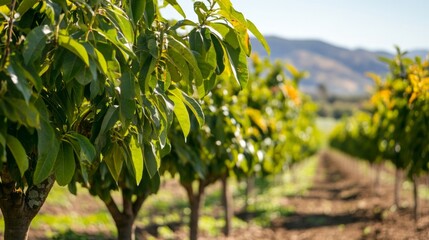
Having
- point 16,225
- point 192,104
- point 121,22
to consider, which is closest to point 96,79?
point 121,22

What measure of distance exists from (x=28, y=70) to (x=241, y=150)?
4.58 m

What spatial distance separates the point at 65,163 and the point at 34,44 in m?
0.74

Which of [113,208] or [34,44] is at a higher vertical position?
[34,44]

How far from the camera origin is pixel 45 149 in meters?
2.17

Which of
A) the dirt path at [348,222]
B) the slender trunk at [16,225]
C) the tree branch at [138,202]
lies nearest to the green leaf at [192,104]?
the slender trunk at [16,225]

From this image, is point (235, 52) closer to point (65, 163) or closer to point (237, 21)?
point (237, 21)

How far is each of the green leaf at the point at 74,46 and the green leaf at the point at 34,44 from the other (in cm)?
6

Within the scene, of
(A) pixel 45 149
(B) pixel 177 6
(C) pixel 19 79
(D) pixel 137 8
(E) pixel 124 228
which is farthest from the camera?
(E) pixel 124 228

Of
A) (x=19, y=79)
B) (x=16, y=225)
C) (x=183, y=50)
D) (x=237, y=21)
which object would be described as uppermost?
(x=237, y=21)

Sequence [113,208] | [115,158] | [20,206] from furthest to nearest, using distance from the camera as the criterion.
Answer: [113,208] → [20,206] → [115,158]

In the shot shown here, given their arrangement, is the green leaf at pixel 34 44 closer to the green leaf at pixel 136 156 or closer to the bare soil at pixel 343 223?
the green leaf at pixel 136 156

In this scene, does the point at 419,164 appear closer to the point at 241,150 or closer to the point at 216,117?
the point at 241,150

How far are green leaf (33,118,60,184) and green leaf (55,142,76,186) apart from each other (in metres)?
0.15

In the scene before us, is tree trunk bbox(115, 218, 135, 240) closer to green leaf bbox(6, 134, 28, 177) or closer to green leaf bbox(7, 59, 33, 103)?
green leaf bbox(6, 134, 28, 177)
